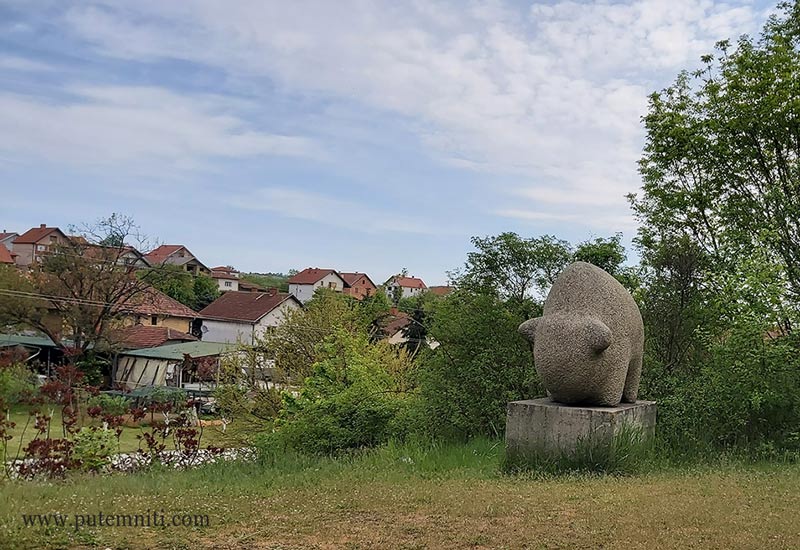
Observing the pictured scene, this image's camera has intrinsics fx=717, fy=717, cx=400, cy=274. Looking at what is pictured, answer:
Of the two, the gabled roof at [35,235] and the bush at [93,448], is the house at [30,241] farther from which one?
the bush at [93,448]

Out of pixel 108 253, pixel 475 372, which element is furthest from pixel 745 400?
pixel 108 253

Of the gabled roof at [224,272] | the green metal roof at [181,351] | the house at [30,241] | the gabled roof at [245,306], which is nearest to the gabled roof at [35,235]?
the house at [30,241]

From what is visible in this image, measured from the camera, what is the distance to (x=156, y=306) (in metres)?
34.3

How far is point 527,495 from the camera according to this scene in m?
5.96

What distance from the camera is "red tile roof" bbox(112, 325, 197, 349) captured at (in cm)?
2891

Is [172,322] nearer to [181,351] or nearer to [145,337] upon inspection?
[145,337]

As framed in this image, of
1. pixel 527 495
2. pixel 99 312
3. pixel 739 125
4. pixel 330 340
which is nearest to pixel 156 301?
pixel 99 312

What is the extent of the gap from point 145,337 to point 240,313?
737cm

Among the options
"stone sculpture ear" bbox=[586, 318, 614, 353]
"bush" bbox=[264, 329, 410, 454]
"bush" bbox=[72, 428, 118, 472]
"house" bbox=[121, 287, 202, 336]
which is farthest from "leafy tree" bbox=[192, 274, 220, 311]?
"stone sculpture ear" bbox=[586, 318, 614, 353]

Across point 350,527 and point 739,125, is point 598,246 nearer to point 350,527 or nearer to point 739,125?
point 739,125

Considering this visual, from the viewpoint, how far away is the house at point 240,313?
1476 inches

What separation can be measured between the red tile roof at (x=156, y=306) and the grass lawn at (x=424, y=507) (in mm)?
24388

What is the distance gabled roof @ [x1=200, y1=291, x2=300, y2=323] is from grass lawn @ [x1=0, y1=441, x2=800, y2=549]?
30.8 metres

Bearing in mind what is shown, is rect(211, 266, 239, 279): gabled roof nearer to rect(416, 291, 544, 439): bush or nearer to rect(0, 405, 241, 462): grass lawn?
rect(0, 405, 241, 462): grass lawn
